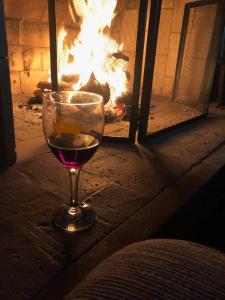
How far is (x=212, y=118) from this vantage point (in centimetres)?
328

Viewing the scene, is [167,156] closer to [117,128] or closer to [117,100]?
[117,128]

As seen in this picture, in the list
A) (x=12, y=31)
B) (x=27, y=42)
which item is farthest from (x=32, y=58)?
(x=12, y=31)

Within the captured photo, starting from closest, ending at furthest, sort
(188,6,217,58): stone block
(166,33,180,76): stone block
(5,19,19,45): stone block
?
(188,6,217,58): stone block, (5,19,19,45): stone block, (166,33,180,76): stone block

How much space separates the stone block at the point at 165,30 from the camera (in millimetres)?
4286

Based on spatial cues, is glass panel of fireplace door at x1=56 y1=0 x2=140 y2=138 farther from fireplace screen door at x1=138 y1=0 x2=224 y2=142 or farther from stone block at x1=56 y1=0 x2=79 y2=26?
fireplace screen door at x1=138 y1=0 x2=224 y2=142

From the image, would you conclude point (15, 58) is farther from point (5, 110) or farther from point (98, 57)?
point (5, 110)

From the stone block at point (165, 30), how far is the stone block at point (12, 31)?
2.29 meters

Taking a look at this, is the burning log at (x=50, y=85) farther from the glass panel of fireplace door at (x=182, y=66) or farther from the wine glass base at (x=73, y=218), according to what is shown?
the wine glass base at (x=73, y=218)

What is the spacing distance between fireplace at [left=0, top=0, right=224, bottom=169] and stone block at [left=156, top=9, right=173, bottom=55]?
0.05ft

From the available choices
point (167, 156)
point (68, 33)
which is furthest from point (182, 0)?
point (167, 156)

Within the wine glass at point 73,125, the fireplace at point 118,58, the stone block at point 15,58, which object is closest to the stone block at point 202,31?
the fireplace at point 118,58

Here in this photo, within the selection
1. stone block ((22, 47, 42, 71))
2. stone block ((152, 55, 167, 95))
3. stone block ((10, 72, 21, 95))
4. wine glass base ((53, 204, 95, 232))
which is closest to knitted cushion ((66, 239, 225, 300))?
wine glass base ((53, 204, 95, 232))

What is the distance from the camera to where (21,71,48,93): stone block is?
159 inches

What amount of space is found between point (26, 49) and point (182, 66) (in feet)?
7.76
